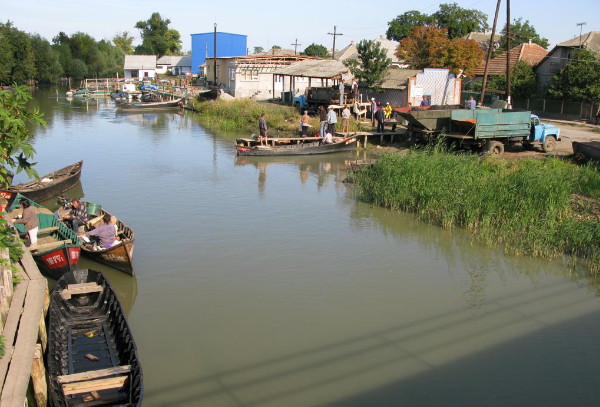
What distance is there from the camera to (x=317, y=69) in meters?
38.1

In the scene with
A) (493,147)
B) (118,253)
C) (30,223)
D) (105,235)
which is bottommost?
(118,253)

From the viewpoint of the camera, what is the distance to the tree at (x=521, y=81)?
39156 millimetres

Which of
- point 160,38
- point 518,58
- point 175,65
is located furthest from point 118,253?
point 160,38

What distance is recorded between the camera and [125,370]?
786 cm

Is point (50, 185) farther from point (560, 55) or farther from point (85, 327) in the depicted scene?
point (560, 55)

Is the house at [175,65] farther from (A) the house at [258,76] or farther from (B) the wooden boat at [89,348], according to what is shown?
(B) the wooden boat at [89,348]

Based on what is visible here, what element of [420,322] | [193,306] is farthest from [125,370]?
[420,322]

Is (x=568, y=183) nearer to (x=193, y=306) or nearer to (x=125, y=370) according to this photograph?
(x=193, y=306)

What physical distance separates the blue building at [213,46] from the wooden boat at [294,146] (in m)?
52.8

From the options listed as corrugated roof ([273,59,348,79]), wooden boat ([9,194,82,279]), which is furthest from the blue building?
wooden boat ([9,194,82,279])

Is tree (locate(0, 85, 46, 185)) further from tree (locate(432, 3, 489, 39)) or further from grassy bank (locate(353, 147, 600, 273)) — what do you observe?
tree (locate(432, 3, 489, 39))

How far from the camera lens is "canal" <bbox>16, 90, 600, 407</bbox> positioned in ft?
28.6

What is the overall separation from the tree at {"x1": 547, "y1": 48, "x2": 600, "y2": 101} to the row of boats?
101ft

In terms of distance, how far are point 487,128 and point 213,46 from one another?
62.5m
